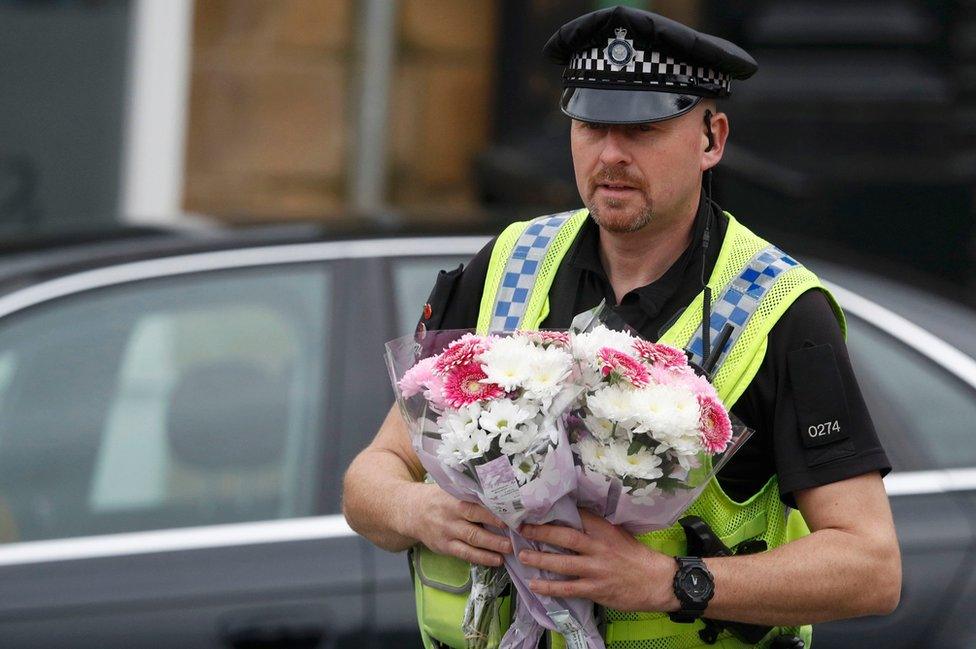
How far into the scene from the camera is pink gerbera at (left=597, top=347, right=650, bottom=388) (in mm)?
2057

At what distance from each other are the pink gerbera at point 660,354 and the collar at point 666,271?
29cm

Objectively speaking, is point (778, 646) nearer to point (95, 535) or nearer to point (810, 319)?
point (810, 319)

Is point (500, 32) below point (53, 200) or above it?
above

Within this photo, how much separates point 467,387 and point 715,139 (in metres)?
0.68

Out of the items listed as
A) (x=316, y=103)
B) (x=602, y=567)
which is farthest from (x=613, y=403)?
(x=316, y=103)

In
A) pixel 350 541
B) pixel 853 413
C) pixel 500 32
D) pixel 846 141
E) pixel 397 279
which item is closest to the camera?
pixel 853 413

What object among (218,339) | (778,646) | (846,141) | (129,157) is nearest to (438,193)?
(129,157)

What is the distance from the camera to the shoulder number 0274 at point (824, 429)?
2.29 meters

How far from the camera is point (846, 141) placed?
8445mm

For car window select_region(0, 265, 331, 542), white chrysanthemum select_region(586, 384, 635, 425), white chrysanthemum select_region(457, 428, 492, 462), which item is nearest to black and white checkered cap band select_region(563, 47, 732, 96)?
white chrysanthemum select_region(586, 384, 635, 425)

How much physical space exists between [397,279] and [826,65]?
5.53 metres

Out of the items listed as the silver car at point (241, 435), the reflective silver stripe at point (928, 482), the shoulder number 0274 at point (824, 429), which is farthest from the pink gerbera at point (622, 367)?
the reflective silver stripe at point (928, 482)

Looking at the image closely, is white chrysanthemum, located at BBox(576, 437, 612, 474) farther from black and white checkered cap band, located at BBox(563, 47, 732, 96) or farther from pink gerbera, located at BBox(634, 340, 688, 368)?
black and white checkered cap band, located at BBox(563, 47, 732, 96)

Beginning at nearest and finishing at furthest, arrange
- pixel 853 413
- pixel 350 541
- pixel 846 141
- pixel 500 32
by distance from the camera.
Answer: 1. pixel 853 413
2. pixel 350 541
3. pixel 846 141
4. pixel 500 32
